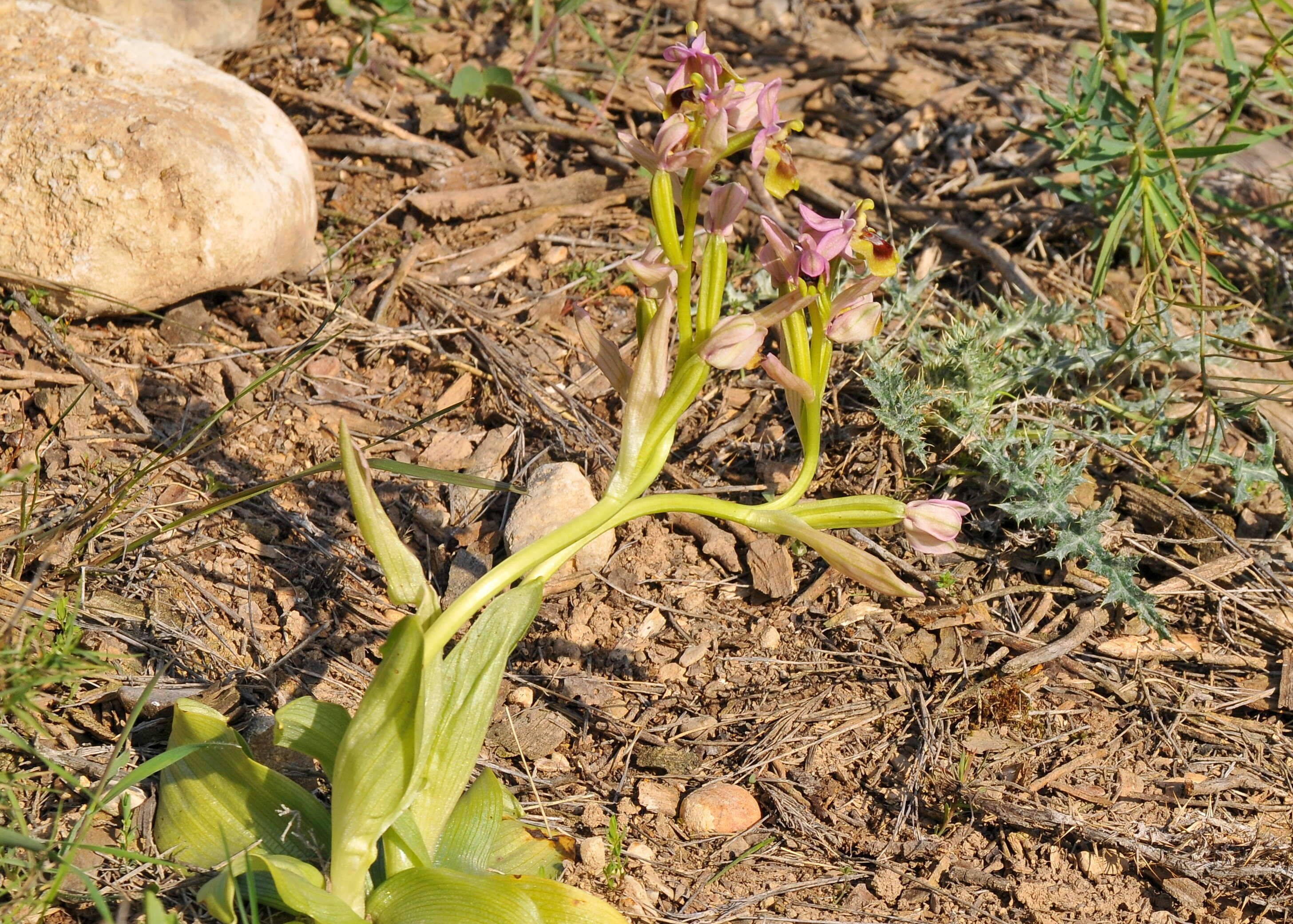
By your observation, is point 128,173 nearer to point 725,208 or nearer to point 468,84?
point 468,84

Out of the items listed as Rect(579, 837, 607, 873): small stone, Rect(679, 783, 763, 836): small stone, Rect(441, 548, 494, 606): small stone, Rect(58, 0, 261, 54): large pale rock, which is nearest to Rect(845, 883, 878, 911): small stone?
Rect(679, 783, 763, 836): small stone

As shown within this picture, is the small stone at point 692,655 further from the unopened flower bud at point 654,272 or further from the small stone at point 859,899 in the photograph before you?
the unopened flower bud at point 654,272

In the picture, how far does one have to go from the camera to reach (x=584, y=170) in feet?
14.2

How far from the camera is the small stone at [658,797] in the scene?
2.61 metres

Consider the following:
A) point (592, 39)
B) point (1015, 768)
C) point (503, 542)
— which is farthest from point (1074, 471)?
point (592, 39)

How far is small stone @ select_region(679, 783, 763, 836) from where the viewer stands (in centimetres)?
260

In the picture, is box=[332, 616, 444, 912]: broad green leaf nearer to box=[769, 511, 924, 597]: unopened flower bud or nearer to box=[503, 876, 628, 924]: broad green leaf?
box=[503, 876, 628, 924]: broad green leaf

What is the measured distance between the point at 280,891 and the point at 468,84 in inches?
129

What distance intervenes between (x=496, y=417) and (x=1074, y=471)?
1.74 metres

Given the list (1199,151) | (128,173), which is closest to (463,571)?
(128,173)

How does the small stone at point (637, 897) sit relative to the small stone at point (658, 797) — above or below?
above

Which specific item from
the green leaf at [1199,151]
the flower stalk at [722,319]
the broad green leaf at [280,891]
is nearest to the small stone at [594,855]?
the broad green leaf at [280,891]

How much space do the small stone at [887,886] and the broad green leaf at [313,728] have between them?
4.13ft

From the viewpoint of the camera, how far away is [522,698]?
9.14ft
